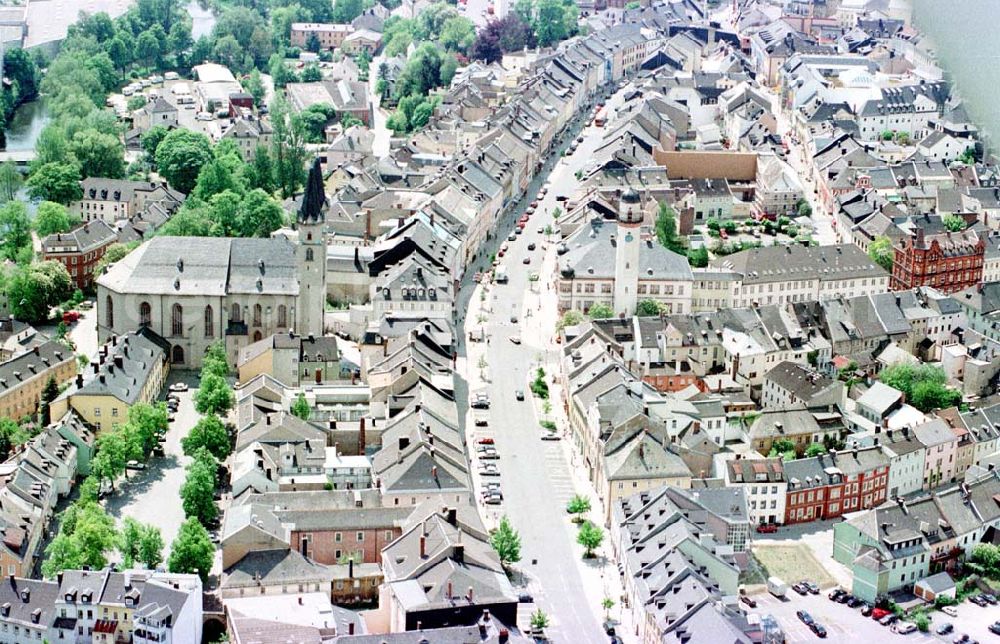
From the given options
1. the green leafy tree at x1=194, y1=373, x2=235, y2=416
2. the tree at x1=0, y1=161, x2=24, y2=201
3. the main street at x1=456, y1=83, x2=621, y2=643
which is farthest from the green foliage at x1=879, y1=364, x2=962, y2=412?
the tree at x1=0, y1=161, x2=24, y2=201

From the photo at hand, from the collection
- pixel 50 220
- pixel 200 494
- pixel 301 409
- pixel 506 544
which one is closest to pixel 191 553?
pixel 200 494

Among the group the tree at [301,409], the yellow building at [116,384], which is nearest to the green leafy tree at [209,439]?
the tree at [301,409]

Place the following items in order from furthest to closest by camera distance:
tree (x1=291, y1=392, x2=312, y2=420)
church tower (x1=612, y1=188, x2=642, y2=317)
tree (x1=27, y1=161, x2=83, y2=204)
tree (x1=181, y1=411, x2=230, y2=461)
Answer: tree (x1=27, y1=161, x2=83, y2=204) → church tower (x1=612, y1=188, x2=642, y2=317) → tree (x1=291, y1=392, x2=312, y2=420) → tree (x1=181, y1=411, x2=230, y2=461)

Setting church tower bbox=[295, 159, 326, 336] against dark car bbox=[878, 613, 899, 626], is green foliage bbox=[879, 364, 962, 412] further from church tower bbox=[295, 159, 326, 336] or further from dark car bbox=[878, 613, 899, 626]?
church tower bbox=[295, 159, 326, 336]

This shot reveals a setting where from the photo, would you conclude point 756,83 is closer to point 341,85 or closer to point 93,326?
point 341,85

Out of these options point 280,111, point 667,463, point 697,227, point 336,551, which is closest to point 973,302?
point 697,227

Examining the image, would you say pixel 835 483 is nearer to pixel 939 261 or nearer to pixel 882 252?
pixel 939 261
